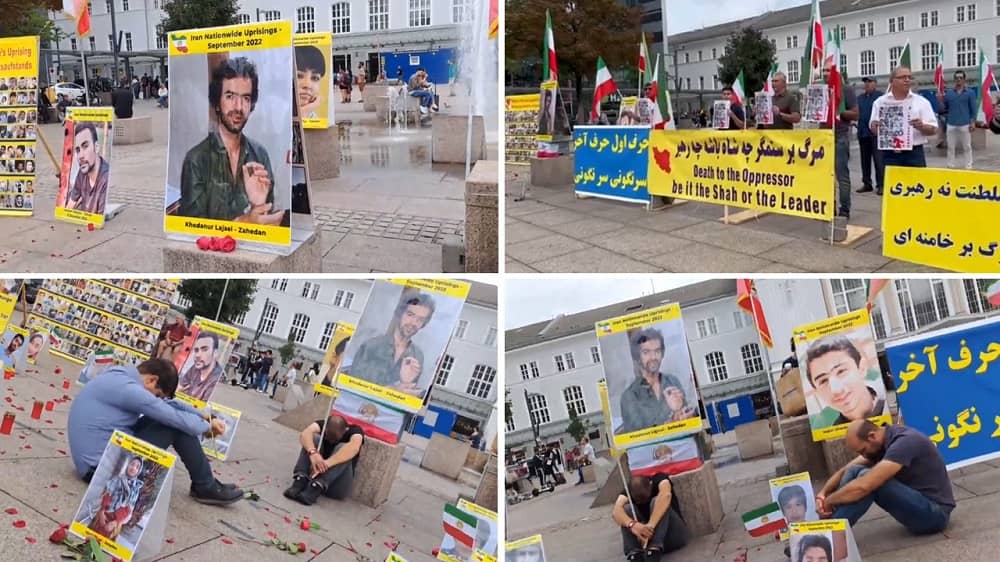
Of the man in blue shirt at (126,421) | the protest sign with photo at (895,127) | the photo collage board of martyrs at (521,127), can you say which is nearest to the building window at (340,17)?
the photo collage board of martyrs at (521,127)

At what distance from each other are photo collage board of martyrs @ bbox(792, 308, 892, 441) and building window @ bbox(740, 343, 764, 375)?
2954mm

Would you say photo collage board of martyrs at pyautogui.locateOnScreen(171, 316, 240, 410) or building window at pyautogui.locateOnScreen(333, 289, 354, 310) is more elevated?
building window at pyautogui.locateOnScreen(333, 289, 354, 310)

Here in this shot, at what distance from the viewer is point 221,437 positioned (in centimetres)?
606

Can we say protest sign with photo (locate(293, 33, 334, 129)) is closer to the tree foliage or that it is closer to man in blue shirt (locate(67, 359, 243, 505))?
man in blue shirt (locate(67, 359, 243, 505))

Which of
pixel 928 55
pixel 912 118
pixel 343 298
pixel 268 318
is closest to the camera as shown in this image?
pixel 343 298

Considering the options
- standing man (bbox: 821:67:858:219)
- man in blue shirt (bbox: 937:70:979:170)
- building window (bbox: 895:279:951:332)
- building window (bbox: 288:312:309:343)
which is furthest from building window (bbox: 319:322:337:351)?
man in blue shirt (bbox: 937:70:979:170)

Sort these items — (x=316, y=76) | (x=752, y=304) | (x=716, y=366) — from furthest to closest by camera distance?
(x=316, y=76)
(x=716, y=366)
(x=752, y=304)

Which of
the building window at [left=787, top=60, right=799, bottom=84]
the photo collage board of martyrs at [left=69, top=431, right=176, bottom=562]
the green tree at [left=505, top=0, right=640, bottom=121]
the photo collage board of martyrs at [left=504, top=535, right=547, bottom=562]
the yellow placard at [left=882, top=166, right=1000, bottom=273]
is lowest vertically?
the photo collage board of martyrs at [left=504, top=535, right=547, bottom=562]

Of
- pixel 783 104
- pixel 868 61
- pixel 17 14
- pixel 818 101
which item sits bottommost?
pixel 818 101

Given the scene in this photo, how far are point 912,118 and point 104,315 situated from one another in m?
7.75

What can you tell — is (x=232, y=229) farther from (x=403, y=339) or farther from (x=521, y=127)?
(x=521, y=127)

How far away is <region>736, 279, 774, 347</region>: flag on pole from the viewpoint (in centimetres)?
598

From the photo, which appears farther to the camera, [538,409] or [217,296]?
[538,409]

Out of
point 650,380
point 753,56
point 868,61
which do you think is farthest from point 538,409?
point 868,61
